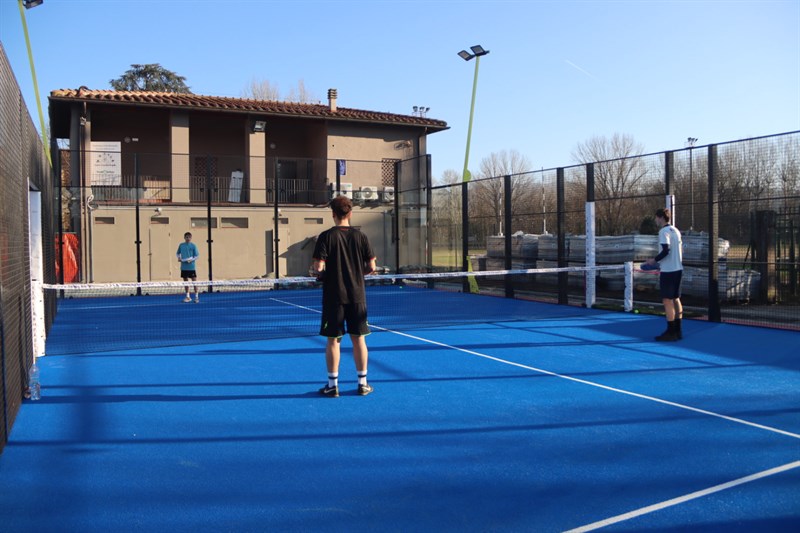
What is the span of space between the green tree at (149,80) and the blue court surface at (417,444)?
1695 inches

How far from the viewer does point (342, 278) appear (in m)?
6.77

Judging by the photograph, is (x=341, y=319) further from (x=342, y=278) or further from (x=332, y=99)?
(x=332, y=99)

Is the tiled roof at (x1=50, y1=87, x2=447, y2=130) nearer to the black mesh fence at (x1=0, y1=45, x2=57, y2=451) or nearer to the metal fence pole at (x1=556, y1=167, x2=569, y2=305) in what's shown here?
the metal fence pole at (x1=556, y1=167, x2=569, y2=305)

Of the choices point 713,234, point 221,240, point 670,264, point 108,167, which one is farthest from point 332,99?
point 670,264

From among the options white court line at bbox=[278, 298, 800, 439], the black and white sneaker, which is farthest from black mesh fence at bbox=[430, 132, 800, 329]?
the black and white sneaker

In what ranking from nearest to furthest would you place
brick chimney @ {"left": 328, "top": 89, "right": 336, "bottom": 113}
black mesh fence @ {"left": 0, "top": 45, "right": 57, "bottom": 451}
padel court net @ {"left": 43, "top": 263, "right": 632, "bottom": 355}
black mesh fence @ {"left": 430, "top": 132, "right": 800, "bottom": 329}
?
black mesh fence @ {"left": 0, "top": 45, "right": 57, "bottom": 451} < padel court net @ {"left": 43, "top": 263, "right": 632, "bottom": 355} < black mesh fence @ {"left": 430, "top": 132, "right": 800, "bottom": 329} < brick chimney @ {"left": 328, "top": 89, "right": 336, "bottom": 113}

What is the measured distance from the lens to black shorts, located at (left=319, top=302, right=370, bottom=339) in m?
6.73

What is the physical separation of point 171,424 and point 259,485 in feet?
6.12

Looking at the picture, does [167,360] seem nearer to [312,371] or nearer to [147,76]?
[312,371]

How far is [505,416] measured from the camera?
20.3ft

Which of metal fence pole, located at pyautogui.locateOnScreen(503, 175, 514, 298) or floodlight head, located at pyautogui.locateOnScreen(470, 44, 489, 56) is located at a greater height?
floodlight head, located at pyautogui.locateOnScreen(470, 44, 489, 56)

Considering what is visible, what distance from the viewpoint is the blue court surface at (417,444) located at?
157 inches

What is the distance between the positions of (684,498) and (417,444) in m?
1.95

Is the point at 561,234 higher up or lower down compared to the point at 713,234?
higher up
